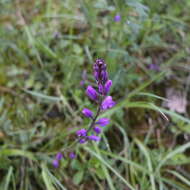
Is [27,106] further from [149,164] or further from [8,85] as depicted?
[149,164]

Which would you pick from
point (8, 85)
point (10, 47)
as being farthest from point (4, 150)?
point (10, 47)

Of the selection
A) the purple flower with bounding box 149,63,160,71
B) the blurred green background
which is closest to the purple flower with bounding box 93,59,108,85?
the blurred green background

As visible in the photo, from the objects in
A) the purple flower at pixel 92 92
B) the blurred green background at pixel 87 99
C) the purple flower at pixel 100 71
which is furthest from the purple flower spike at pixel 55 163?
the purple flower at pixel 100 71

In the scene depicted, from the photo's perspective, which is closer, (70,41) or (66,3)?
(70,41)

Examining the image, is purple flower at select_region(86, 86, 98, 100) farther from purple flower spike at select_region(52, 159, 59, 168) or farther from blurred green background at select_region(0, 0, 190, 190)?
purple flower spike at select_region(52, 159, 59, 168)

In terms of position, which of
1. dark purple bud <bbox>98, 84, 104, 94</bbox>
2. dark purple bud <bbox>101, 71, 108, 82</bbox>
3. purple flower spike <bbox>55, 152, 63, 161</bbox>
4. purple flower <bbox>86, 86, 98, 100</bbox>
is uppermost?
dark purple bud <bbox>101, 71, 108, 82</bbox>

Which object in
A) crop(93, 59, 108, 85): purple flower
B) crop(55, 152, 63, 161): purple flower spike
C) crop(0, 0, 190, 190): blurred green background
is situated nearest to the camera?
crop(93, 59, 108, 85): purple flower

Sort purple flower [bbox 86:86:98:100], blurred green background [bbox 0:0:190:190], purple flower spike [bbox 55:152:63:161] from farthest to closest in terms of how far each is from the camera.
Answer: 1. blurred green background [bbox 0:0:190:190]
2. purple flower spike [bbox 55:152:63:161]
3. purple flower [bbox 86:86:98:100]

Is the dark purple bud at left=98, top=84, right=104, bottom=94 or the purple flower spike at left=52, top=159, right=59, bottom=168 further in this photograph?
the purple flower spike at left=52, top=159, right=59, bottom=168

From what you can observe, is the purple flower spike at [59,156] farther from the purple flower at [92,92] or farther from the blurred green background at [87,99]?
the purple flower at [92,92]
